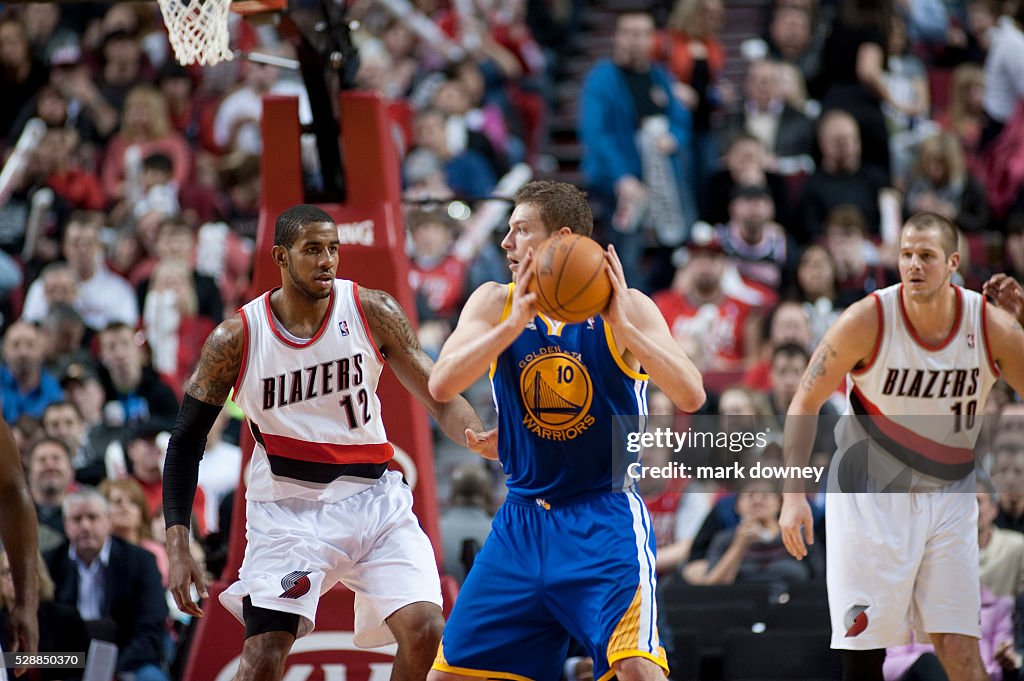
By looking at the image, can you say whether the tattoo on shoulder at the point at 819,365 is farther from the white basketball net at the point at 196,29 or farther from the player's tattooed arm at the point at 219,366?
the white basketball net at the point at 196,29

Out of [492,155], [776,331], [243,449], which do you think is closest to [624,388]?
[243,449]

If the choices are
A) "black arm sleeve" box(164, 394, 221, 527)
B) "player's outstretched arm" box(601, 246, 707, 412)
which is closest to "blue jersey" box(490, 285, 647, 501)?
"player's outstretched arm" box(601, 246, 707, 412)

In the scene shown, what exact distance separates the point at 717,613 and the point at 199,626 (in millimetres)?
2583

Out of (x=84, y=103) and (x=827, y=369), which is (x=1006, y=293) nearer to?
(x=827, y=369)

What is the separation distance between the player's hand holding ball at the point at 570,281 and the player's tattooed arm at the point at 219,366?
4.73ft

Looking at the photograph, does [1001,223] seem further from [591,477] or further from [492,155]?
[591,477]

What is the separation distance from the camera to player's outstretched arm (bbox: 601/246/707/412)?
183 inches

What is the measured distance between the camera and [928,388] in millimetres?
5984

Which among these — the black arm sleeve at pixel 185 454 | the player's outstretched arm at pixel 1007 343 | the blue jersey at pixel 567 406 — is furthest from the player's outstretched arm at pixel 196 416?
the player's outstretched arm at pixel 1007 343

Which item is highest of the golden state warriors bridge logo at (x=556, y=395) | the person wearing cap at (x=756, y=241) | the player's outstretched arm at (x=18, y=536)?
the person wearing cap at (x=756, y=241)

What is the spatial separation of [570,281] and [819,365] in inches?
68.7

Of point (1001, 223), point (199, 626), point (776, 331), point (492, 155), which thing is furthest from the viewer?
point (492, 155)

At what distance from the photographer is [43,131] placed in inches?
507

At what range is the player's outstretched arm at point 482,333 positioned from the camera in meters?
4.63
